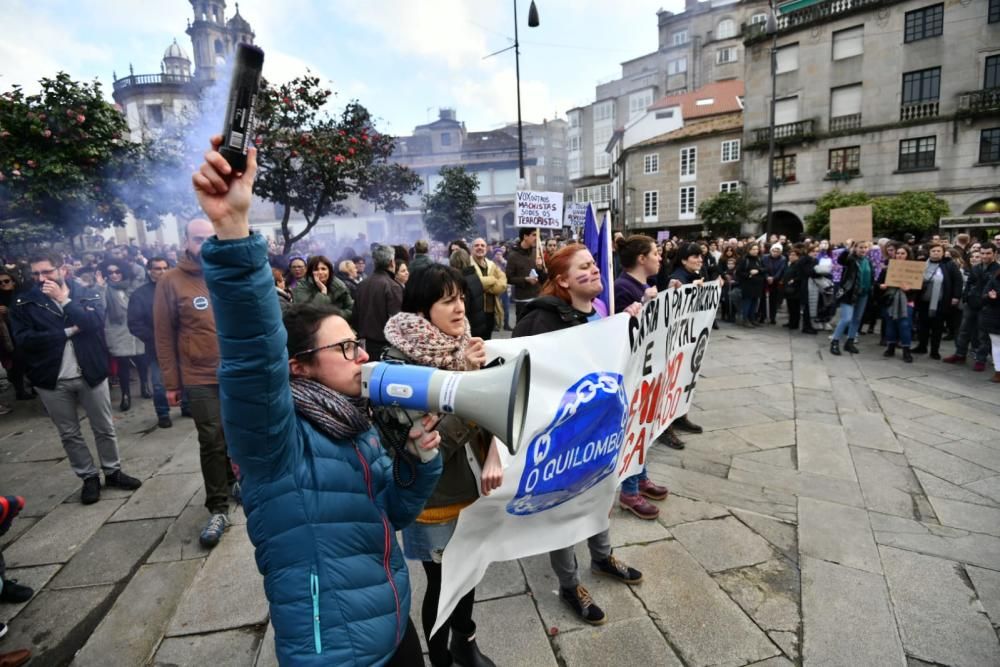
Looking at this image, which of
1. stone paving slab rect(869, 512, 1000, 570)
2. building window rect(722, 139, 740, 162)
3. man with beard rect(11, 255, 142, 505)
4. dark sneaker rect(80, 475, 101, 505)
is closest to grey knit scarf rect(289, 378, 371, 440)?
stone paving slab rect(869, 512, 1000, 570)

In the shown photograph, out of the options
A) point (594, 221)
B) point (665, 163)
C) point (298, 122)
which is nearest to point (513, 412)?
point (594, 221)

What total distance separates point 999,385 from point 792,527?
5458 millimetres

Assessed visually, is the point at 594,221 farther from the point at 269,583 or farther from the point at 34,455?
the point at 34,455

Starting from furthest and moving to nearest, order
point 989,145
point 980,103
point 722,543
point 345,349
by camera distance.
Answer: point 989,145, point 980,103, point 722,543, point 345,349

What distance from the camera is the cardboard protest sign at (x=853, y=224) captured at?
10.5 meters

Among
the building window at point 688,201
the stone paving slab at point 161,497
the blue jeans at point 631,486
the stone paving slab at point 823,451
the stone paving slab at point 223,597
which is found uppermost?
the building window at point 688,201

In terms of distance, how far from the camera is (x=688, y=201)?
118 ft

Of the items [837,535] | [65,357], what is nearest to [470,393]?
[837,535]

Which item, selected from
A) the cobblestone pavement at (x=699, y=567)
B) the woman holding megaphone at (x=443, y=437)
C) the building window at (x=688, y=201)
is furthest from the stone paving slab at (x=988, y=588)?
the building window at (x=688, y=201)

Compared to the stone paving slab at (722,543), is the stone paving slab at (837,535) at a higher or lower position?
lower

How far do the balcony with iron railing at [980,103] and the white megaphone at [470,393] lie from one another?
31.0 meters

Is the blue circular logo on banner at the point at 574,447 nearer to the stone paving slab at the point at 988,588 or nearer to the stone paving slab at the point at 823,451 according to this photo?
the stone paving slab at the point at 988,588

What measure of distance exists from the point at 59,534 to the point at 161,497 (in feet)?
1.97

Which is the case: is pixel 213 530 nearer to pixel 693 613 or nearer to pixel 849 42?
pixel 693 613
